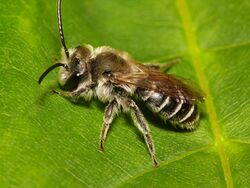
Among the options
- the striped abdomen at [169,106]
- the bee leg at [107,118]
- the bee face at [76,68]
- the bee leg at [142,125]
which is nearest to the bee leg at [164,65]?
the striped abdomen at [169,106]

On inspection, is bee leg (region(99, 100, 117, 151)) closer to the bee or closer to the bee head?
the bee

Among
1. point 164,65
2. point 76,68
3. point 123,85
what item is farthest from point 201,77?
point 76,68

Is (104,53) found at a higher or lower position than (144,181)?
higher

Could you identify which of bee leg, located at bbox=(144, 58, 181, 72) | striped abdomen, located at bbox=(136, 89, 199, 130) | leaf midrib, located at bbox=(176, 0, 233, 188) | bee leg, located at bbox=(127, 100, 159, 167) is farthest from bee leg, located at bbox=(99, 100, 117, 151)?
leaf midrib, located at bbox=(176, 0, 233, 188)

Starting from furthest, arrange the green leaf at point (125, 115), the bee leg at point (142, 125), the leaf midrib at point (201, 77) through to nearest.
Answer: the bee leg at point (142, 125)
the leaf midrib at point (201, 77)
the green leaf at point (125, 115)

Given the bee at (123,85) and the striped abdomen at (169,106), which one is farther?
the striped abdomen at (169,106)

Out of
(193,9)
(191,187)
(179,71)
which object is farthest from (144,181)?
(193,9)

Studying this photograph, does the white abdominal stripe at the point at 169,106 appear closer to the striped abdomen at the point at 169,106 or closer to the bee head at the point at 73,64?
the striped abdomen at the point at 169,106

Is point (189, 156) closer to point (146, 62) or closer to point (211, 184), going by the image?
point (211, 184)
